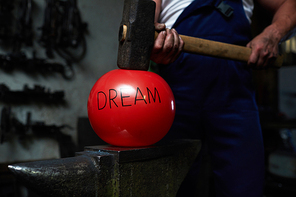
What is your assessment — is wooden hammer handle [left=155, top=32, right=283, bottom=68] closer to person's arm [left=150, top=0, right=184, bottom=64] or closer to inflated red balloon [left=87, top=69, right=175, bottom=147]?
person's arm [left=150, top=0, right=184, bottom=64]

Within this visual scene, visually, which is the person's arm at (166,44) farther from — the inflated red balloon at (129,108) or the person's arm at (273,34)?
the person's arm at (273,34)

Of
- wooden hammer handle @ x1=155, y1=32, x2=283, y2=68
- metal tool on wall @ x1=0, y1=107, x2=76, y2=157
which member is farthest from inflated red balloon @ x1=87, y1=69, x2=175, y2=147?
metal tool on wall @ x1=0, y1=107, x2=76, y2=157

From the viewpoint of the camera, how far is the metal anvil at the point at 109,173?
46 centimetres

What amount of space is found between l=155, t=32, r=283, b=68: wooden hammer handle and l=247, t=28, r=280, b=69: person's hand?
0.08 ft

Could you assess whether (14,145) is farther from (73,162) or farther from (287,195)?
(287,195)

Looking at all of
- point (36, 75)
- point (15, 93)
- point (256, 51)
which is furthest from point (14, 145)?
point (256, 51)

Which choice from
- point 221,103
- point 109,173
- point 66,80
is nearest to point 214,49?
point 221,103

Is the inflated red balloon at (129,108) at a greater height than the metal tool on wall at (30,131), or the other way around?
the inflated red balloon at (129,108)

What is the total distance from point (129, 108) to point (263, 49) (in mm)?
601

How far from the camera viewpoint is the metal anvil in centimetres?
46

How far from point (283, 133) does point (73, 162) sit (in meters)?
3.40

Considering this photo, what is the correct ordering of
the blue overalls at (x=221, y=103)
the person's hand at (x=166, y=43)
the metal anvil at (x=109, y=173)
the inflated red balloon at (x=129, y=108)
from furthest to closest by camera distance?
the blue overalls at (x=221, y=103) < the person's hand at (x=166, y=43) < the inflated red balloon at (x=129, y=108) < the metal anvil at (x=109, y=173)

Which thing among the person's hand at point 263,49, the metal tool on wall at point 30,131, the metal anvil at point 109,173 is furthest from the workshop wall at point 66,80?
the person's hand at point 263,49

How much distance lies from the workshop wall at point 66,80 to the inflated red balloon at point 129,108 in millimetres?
2127
